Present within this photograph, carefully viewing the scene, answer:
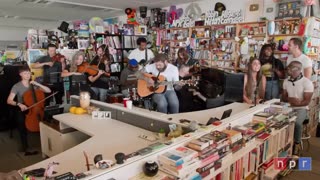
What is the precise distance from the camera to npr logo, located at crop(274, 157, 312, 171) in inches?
96.7

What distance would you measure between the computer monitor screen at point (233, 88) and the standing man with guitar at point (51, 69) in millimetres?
2804

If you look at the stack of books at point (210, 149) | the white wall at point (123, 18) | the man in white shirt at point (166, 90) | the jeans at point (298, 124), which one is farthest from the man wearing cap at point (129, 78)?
the stack of books at point (210, 149)

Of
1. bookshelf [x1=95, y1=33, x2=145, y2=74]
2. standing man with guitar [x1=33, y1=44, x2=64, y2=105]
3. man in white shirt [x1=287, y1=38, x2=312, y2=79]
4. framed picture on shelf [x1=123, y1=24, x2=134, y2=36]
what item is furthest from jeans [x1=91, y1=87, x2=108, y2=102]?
man in white shirt [x1=287, y1=38, x2=312, y2=79]

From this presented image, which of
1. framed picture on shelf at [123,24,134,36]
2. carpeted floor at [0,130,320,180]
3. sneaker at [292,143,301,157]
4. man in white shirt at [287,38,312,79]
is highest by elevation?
framed picture on shelf at [123,24,134,36]

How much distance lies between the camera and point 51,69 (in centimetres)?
418

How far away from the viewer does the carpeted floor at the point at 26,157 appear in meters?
2.80

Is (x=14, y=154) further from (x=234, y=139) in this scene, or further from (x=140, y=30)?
(x=140, y=30)

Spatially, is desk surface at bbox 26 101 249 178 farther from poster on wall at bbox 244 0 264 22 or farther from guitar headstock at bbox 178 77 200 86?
poster on wall at bbox 244 0 264 22

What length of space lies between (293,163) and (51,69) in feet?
12.5

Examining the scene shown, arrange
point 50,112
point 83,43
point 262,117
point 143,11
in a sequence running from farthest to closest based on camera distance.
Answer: point 143,11
point 83,43
point 50,112
point 262,117

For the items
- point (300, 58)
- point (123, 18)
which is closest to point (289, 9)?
point (300, 58)

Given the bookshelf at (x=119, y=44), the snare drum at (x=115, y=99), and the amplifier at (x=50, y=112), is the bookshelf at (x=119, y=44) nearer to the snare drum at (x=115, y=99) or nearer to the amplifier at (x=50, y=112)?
the snare drum at (x=115, y=99)

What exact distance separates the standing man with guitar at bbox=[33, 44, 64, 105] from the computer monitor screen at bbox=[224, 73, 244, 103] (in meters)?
2.80

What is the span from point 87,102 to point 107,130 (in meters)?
0.76
